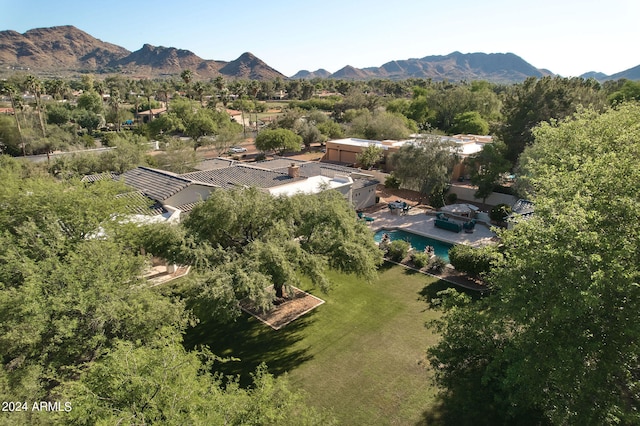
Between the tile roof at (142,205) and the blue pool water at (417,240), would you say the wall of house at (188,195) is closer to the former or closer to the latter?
the tile roof at (142,205)

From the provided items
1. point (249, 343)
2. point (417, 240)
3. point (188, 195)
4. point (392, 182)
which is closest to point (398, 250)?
point (417, 240)

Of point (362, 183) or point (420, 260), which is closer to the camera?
point (420, 260)

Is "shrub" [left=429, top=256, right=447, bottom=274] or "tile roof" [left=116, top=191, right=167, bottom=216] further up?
"tile roof" [left=116, top=191, right=167, bottom=216]

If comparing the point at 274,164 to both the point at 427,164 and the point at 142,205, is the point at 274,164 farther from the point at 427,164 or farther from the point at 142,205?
the point at 142,205

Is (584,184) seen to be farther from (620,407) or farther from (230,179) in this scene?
(230,179)

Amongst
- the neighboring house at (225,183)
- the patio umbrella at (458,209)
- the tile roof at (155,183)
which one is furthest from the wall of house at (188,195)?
the patio umbrella at (458,209)

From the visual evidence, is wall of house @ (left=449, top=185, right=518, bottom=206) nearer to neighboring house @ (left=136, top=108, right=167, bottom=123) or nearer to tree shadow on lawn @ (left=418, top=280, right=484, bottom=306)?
tree shadow on lawn @ (left=418, top=280, right=484, bottom=306)

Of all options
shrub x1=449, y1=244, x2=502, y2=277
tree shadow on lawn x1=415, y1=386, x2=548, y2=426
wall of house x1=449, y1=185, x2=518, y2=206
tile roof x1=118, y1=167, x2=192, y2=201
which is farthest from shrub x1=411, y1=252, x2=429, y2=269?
wall of house x1=449, y1=185, x2=518, y2=206
